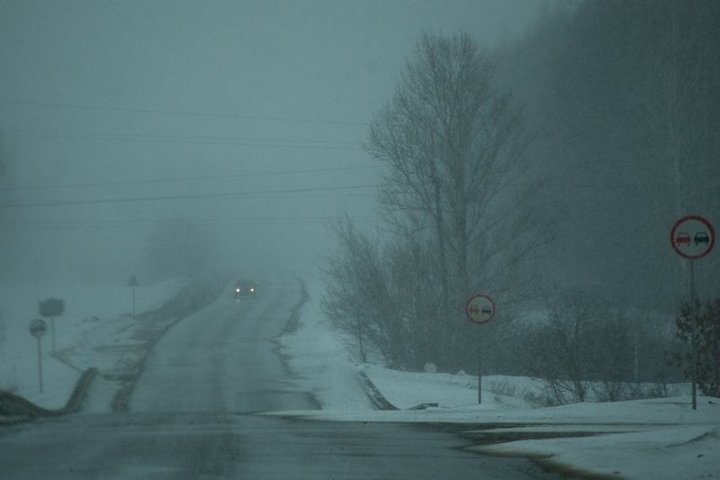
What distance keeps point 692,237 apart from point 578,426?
121 inches

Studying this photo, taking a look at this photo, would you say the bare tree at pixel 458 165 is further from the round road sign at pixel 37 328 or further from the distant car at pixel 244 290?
the distant car at pixel 244 290

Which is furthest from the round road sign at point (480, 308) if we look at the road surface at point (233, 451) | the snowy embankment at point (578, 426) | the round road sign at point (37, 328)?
the round road sign at point (37, 328)

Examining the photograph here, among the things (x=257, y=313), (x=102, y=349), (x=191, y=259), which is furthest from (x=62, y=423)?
(x=191, y=259)

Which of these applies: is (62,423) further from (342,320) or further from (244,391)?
(342,320)

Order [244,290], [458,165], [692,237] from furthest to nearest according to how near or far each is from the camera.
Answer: [244,290]
[458,165]
[692,237]

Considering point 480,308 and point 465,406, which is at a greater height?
point 480,308

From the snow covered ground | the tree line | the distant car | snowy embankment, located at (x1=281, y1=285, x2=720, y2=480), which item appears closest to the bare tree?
the tree line

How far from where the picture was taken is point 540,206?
113 ft

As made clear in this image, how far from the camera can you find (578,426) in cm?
1233

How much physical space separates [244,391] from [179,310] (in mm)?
35219

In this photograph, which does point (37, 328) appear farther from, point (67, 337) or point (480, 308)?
point (67, 337)

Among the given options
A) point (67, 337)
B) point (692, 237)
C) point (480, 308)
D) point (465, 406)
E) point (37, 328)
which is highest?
point (692, 237)

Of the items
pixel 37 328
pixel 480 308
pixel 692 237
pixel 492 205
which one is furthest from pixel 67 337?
pixel 692 237

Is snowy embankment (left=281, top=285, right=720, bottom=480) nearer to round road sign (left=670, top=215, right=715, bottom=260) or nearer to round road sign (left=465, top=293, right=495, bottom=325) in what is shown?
round road sign (left=465, top=293, right=495, bottom=325)
